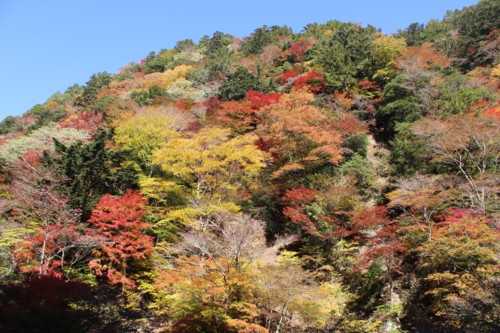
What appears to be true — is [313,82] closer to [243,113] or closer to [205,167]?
[243,113]

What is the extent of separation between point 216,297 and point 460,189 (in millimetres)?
13048

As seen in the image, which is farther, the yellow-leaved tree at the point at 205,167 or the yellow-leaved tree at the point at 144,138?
the yellow-leaved tree at the point at 144,138

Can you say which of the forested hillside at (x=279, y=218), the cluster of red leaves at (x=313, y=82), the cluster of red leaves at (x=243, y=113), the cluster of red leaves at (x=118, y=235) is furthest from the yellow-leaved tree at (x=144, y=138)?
the cluster of red leaves at (x=313, y=82)

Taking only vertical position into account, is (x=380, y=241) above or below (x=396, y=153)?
below

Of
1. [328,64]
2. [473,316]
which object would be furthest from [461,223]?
[328,64]

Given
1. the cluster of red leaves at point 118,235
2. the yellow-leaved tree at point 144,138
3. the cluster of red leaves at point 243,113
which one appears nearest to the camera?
the cluster of red leaves at point 118,235

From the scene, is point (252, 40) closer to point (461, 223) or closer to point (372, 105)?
point (372, 105)

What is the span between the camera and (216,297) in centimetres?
1176

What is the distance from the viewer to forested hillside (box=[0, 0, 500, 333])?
1132 centimetres

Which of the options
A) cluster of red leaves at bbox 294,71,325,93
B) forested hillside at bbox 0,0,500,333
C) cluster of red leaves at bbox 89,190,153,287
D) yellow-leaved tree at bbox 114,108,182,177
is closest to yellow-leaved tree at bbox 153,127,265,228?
forested hillside at bbox 0,0,500,333

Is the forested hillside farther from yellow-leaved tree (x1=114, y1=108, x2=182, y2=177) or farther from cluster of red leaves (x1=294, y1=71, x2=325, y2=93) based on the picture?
cluster of red leaves (x1=294, y1=71, x2=325, y2=93)

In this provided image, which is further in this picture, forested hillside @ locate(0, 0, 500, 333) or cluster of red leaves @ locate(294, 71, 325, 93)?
cluster of red leaves @ locate(294, 71, 325, 93)

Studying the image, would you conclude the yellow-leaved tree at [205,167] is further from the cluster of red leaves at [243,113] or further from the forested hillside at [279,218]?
the cluster of red leaves at [243,113]

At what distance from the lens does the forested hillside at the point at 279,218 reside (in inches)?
446
